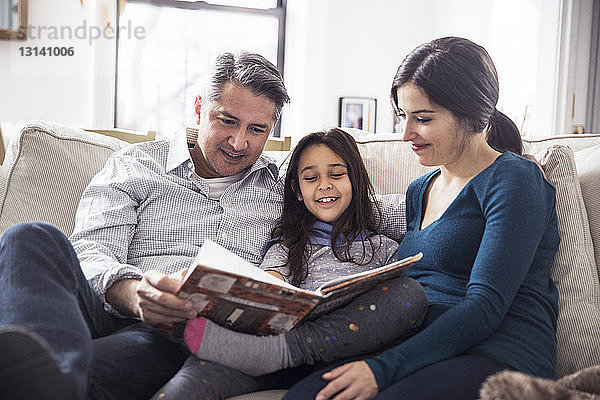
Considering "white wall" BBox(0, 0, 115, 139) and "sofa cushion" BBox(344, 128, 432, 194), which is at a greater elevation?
"white wall" BBox(0, 0, 115, 139)

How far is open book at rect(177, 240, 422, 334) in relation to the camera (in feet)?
3.51

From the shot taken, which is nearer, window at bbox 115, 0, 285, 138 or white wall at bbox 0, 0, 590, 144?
white wall at bbox 0, 0, 590, 144

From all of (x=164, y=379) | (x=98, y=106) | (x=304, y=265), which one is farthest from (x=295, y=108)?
(x=164, y=379)

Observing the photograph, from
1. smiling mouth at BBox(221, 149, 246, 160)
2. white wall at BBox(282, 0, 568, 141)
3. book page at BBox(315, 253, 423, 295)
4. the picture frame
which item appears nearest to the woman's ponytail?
book page at BBox(315, 253, 423, 295)

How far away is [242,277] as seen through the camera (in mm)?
1059

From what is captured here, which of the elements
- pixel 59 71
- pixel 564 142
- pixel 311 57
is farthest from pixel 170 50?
pixel 564 142

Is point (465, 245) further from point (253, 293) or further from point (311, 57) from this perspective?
point (311, 57)

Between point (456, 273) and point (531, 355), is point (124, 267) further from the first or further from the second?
point (531, 355)

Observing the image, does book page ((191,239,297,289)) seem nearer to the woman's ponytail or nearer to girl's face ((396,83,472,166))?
girl's face ((396,83,472,166))

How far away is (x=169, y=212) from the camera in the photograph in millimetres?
1624

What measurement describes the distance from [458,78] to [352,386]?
2.26 ft

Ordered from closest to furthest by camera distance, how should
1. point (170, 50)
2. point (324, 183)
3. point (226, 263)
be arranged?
point (226, 263), point (324, 183), point (170, 50)

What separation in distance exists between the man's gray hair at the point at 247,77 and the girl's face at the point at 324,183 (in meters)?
0.16

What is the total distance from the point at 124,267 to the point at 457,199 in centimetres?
73
